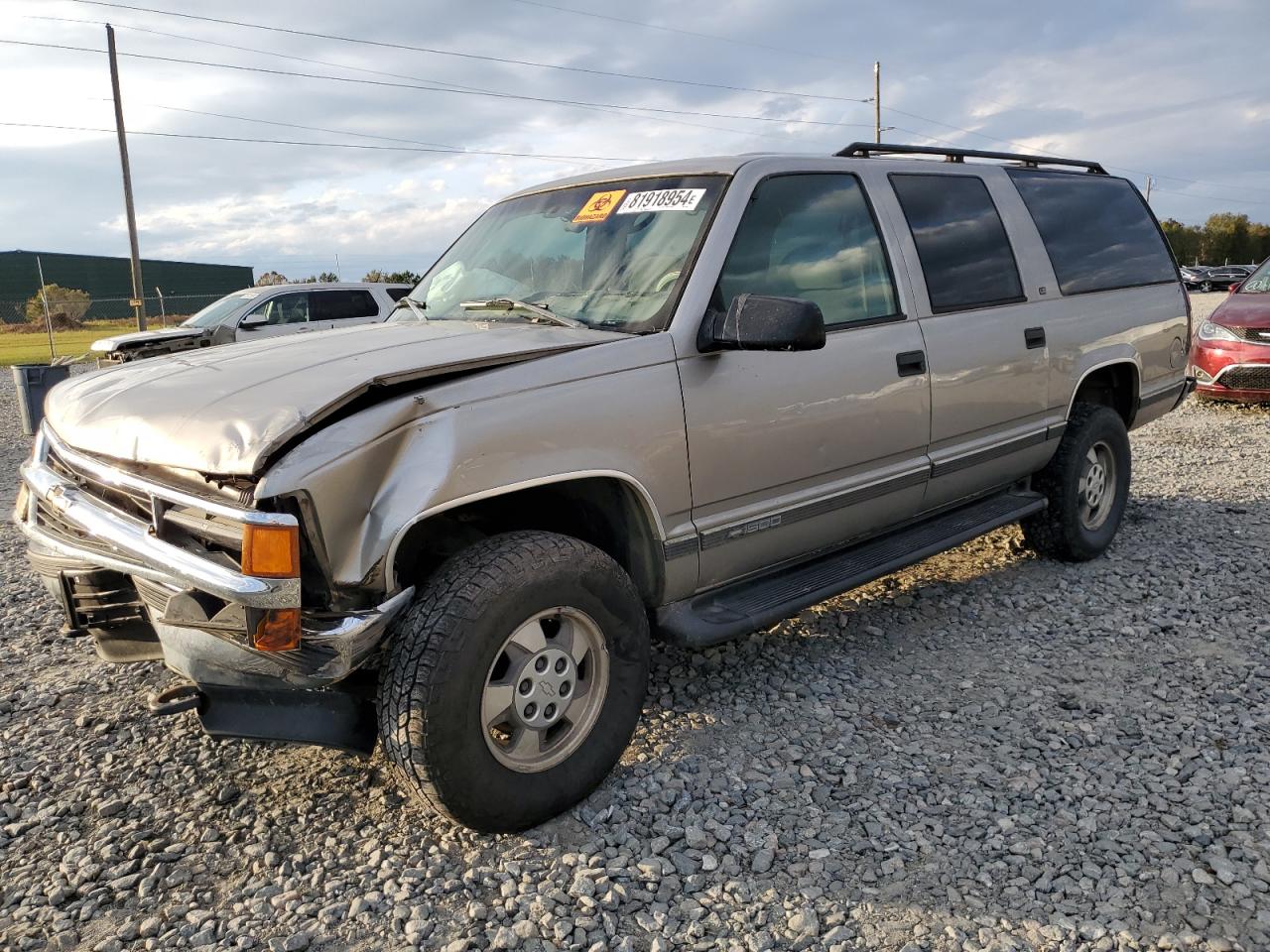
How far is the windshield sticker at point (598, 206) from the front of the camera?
12.2ft

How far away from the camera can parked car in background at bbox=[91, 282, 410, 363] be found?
13094mm

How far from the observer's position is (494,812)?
2721mm

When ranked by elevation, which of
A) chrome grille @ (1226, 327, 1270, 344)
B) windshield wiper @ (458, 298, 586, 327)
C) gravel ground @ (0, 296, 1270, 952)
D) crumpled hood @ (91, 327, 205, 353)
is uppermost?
crumpled hood @ (91, 327, 205, 353)

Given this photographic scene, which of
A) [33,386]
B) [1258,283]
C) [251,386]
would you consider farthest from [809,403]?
[33,386]

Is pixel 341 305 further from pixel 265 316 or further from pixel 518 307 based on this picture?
pixel 518 307

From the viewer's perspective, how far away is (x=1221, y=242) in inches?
2864

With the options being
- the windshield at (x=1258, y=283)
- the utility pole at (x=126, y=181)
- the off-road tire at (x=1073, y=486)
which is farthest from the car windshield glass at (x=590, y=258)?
the utility pole at (x=126, y=181)

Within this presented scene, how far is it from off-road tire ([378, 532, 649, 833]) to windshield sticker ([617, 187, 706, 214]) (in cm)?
139

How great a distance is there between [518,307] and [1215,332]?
9.11 m

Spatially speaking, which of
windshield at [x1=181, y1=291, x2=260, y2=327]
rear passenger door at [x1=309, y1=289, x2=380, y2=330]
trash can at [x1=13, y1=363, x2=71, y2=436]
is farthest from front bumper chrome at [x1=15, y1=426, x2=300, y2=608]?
rear passenger door at [x1=309, y1=289, x2=380, y2=330]

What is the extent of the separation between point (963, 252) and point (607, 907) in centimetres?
324

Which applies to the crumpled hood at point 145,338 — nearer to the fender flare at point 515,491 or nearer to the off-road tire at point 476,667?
the fender flare at point 515,491

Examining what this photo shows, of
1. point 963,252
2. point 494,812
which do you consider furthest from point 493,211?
point 494,812

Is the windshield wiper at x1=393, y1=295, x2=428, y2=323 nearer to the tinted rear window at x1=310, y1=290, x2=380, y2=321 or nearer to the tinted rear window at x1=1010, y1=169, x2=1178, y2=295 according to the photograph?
the tinted rear window at x1=1010, y1=169, x2=1178, y2=295
